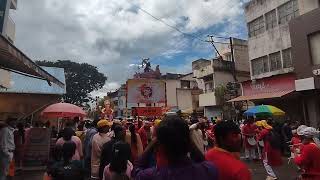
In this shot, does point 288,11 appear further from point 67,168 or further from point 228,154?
point 228,154

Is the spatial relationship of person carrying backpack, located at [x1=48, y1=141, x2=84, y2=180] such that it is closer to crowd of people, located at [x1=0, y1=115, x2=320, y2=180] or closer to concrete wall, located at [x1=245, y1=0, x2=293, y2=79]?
crowd of people, located at [x1=0, y1=115, x2=320, y2=180]

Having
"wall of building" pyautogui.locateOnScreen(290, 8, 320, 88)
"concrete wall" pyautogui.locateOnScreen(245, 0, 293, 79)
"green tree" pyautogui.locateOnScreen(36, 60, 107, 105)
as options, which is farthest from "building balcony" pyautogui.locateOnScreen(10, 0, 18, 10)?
"green tree" pyautogui.locateOnScreen(36, 60, 107, 105)

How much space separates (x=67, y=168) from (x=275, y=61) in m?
24.5

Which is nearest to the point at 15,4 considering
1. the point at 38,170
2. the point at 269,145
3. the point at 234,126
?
the point at 38,170

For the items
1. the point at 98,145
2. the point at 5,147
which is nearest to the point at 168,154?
the point at 98,145

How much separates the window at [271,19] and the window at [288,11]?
1.94 feet

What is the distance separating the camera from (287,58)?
1021 inches

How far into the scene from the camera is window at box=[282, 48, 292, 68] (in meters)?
25.6

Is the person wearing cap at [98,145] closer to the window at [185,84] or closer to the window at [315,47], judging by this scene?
the window at [315,47]

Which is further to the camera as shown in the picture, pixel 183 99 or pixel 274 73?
pixel 183 99

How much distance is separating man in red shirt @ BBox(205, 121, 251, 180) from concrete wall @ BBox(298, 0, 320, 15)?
22.3 metres

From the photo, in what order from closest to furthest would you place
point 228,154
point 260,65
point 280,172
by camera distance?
point 228,154 < point 280,172 < point 260,65

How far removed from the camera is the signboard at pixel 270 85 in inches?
945

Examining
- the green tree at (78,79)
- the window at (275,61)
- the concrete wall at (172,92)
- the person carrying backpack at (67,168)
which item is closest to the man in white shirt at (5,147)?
the person carrying backpack at (67,168)
